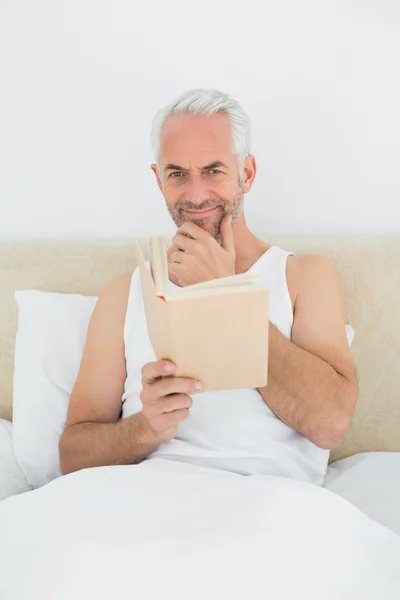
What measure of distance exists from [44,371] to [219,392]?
1.50 feet

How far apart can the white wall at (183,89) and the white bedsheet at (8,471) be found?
61 centimetres

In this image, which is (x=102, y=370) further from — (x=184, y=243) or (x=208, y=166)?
(x=208, y=166)

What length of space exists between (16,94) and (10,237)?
0.39 metres

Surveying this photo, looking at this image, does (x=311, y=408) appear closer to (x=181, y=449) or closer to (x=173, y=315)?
(x=181, y=449)

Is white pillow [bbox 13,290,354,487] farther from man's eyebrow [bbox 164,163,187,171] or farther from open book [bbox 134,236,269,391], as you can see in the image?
open book [bbox 134,236,269,391]

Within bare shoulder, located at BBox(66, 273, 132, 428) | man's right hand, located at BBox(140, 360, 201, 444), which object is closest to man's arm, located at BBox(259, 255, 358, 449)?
man's right hand, located at BBox(140, 360, 201, 444)

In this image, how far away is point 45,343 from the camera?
168 cm

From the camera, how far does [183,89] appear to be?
1.91 meters

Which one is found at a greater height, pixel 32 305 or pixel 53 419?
pixel 32 305

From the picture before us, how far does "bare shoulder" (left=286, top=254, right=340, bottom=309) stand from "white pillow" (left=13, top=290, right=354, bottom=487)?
0.57ft

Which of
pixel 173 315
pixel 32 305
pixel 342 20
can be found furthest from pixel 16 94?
pixel 173 315

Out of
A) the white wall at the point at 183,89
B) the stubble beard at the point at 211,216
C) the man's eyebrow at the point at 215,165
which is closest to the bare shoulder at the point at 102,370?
the stubble beard at the point at 211,216

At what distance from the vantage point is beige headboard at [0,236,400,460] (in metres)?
1.70

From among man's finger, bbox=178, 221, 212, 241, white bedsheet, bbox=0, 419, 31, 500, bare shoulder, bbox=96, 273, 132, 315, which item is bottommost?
white bedsheet, bbox=0, 419, 31, 500
